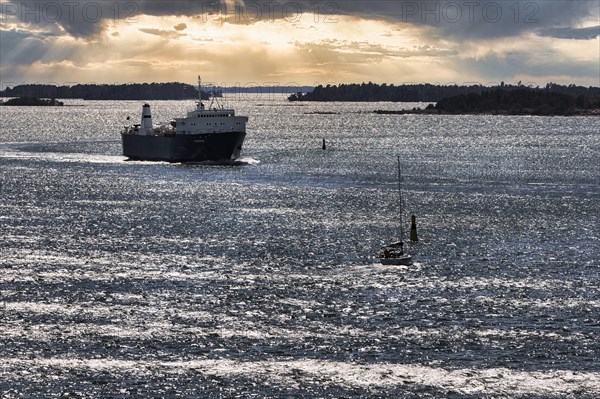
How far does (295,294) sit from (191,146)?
3430 inches

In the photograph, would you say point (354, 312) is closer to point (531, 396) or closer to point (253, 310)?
point (253, 310)

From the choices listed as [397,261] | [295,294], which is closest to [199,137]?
[397,261]

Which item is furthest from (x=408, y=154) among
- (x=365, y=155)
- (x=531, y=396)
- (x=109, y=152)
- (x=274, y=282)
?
(x=531, y=396)

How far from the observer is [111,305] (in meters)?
42.4

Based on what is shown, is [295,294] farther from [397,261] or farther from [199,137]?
[199,137]

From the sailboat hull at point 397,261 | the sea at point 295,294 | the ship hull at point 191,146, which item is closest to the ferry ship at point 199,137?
the ship hull at point 191,146

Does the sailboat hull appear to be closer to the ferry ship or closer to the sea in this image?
the sea

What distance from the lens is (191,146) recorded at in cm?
12962

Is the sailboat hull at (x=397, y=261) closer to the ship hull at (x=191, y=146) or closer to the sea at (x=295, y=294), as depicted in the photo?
the sea at (x=295, y=294)

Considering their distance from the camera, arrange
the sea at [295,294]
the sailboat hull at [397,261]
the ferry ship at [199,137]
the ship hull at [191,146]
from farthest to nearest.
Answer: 1. the ship hull at [191,146]
2. the ferry ship at [199,137]
3. the sailboat hull at [397,261]
4. the sea at [295,294]

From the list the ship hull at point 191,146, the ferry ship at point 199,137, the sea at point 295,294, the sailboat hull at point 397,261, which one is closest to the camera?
the sea at point 295,294

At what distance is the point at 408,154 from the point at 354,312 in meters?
126

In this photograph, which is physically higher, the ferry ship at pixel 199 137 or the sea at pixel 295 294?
the ferry ship at pixel 199 137

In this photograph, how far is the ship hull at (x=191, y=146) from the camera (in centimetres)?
12850
